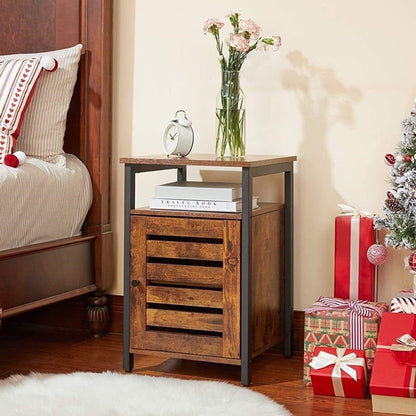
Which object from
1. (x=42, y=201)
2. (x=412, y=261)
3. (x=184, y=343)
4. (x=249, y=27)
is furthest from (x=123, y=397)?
(x=249, y=27)

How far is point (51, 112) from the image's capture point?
2.96m

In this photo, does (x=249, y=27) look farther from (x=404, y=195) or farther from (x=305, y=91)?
(x=404, y=195)

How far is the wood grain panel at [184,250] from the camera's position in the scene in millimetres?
2551

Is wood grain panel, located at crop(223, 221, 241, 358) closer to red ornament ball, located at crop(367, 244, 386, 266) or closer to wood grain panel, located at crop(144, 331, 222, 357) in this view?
wood grain panel, located at crop(144, 331, 222, 357)

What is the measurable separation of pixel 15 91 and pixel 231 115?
0.75m

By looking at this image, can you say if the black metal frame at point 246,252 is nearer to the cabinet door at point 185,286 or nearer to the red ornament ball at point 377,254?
the cabinet door at point 185,286

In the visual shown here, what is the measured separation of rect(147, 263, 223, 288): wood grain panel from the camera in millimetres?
2561

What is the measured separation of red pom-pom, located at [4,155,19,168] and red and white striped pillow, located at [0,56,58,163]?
0.08 ft

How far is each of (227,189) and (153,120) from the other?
2.29 feet

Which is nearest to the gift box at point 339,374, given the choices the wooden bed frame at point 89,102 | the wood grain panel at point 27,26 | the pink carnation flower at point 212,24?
the wooden bed frame at point 89,102

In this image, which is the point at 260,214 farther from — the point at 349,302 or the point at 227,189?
the point at 349,302

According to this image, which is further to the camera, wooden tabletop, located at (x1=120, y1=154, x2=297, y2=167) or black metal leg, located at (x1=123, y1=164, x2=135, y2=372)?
black metal leg, located at (x1=123, y1=164, x2=135, y2=372)

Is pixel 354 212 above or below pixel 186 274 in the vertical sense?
above

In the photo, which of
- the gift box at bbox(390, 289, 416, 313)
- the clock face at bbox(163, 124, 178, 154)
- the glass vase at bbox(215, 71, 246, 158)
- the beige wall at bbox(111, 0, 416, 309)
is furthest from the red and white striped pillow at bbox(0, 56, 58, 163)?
the gift box at bbox(390, 289, 416, 313)
